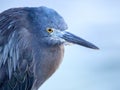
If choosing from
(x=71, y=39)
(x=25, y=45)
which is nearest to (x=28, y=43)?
(x=25, y=45)

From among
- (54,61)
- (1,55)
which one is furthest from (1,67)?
(54,61)

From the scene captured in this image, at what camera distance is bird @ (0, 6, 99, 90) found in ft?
15.9

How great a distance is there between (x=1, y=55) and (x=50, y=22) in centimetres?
42

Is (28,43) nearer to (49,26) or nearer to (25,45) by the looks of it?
(25,45)

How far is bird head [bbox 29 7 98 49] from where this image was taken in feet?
15.9

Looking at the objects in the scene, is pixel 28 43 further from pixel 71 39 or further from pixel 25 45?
pixel 71 39

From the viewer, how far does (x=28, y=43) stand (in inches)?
192

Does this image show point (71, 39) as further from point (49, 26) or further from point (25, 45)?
point (25, 45)

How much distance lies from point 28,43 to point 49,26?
0.19 meters

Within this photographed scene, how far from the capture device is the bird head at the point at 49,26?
4.86 m

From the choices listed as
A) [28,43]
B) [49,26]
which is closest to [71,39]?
[49,26]

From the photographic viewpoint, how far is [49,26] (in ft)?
16.0

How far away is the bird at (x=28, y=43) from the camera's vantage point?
15.9ft

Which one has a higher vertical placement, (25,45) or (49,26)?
(49,26)
